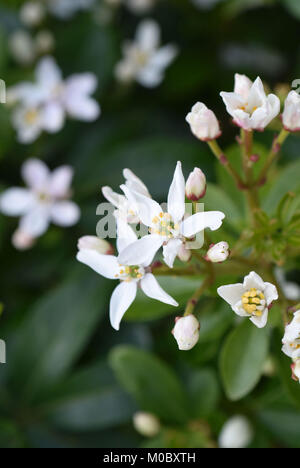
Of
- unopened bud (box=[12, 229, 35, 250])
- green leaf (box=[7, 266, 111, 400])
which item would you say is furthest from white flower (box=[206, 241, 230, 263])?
unopened bud (box=[12, 229, 35, 250])

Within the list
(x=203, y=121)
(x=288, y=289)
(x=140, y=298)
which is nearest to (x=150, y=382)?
(x=140, y=298)

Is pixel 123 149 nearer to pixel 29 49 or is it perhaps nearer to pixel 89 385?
pixel 29 49

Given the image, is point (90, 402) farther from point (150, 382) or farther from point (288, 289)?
point (288, 289)

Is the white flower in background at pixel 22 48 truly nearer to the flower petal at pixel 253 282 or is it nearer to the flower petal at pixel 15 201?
the flower petal at pixel 15 201

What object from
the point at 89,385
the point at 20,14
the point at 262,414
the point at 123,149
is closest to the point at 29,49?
the point at 20,14

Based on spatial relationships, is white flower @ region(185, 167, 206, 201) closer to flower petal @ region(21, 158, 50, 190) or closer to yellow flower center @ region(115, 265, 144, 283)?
yellow flower center @ region(115, 265, 144, 283)

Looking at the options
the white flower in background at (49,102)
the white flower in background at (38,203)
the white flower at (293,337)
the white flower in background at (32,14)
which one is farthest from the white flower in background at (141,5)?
the white flower at (293,337)
